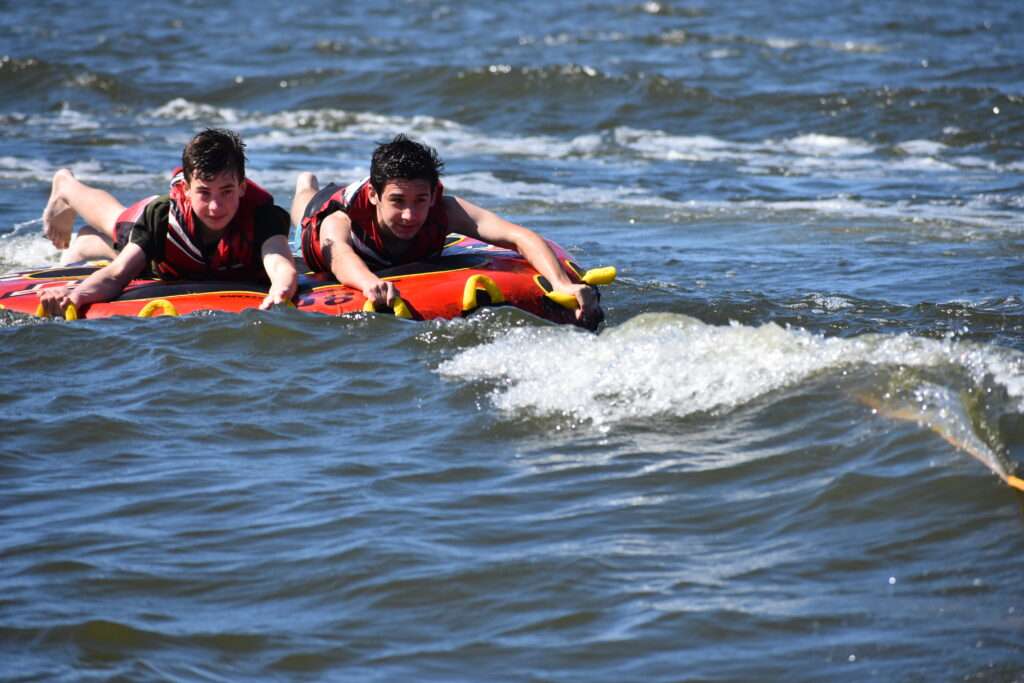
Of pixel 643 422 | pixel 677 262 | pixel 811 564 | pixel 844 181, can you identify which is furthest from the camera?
pixel 844 181

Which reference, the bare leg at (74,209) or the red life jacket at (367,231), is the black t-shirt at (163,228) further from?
the bare leg at (74,209)

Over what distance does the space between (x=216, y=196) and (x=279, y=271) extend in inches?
18.9

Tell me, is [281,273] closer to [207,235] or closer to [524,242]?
[207,235]

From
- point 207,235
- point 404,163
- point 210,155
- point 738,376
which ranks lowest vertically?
point 738,376

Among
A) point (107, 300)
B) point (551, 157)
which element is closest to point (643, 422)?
point (107, 300)

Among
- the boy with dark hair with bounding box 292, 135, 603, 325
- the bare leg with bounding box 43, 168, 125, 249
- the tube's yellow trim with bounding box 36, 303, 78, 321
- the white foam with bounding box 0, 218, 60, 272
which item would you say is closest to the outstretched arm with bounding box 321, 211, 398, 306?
the boy with dark hair with bounding box 292, 135, 603, 325

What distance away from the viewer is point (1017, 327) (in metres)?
7.05

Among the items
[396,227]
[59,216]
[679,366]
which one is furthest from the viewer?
[59,216]

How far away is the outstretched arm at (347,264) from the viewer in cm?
659

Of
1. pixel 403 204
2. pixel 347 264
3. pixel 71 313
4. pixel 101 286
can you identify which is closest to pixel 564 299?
pixel 403 204

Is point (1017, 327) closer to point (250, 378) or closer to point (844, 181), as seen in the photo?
point (250, 378)

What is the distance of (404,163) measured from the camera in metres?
6.65

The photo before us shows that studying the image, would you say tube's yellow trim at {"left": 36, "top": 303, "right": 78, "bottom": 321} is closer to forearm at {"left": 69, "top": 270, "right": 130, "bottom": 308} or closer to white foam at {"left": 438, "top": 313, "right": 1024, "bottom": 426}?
forearm at {"left": 69, "top": 270, "right": 130, "bottom": 308}

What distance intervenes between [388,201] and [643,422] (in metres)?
2.17
